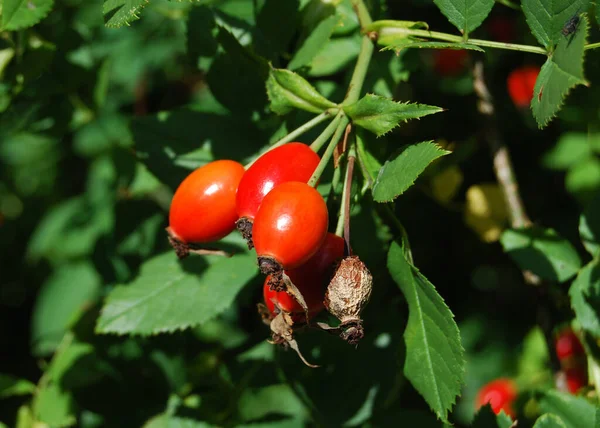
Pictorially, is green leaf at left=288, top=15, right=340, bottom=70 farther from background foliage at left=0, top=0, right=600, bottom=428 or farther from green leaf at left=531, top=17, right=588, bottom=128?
green leaf at left=531, top=17, right=588, bottom=128

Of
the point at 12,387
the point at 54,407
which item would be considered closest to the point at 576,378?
the point at 54,407

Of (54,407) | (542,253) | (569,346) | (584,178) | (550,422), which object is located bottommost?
(569,346)

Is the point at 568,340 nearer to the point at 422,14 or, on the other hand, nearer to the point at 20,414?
the point at 422,14

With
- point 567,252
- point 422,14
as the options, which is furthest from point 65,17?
point 567,252

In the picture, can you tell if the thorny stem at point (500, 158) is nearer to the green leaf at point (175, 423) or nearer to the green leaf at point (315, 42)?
the green leaf at point (315, 42)

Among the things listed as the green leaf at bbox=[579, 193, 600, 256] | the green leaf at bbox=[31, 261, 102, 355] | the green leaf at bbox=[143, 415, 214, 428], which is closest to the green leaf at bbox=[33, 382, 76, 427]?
the green leaf at bbox=[143, 415, 214, 428]

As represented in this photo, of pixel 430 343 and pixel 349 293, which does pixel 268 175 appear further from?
pixel 430 343
